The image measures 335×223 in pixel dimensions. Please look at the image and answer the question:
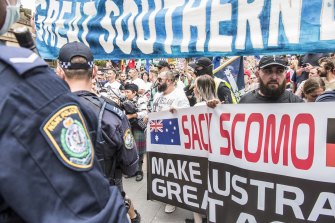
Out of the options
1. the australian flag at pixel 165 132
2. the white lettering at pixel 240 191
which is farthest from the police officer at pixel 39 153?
the australian flag at pixel 165 132

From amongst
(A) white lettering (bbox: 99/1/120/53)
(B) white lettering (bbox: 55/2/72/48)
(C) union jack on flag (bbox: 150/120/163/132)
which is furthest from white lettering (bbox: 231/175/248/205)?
(B) white lettering (bbox: 55/2/72/48)

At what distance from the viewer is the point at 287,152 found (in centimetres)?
262

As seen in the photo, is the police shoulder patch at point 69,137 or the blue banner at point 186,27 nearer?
the police shoulder patch at point 69,137

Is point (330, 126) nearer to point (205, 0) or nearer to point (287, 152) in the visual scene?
point (287, 152)

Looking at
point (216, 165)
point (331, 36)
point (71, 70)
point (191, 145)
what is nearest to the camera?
point (331, 36)

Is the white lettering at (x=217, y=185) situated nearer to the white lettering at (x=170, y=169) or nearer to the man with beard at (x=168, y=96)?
the white lettering at (x=170, y=169)

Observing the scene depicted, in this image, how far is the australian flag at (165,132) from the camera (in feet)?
13.3

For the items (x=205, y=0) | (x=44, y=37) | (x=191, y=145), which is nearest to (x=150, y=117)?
(x=191, y=145)

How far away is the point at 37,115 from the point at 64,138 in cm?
8


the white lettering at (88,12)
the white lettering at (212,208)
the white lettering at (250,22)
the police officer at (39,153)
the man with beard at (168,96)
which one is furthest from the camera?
the man with beard at (168,96)

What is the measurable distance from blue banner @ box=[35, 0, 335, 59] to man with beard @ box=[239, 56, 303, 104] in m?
0.94

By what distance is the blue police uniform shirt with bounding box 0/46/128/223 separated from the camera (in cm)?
79

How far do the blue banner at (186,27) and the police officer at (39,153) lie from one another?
5.97 ft

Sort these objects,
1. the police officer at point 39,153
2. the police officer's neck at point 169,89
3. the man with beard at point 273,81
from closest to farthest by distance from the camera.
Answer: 1. the police officer at point 39,153
2. the man with beard at point 273,81
3. the police officer's neck at point 169,89
